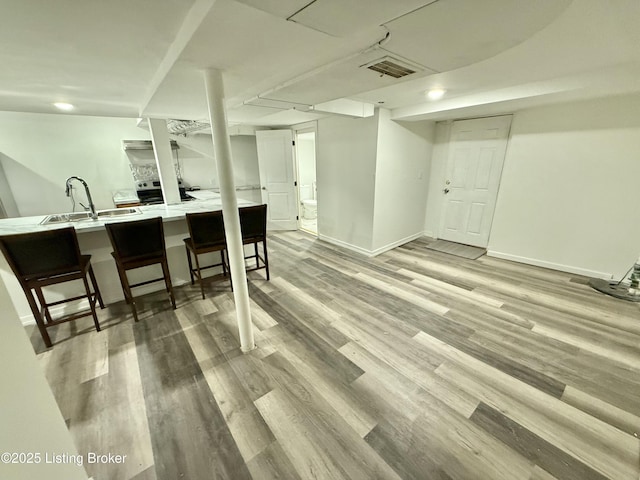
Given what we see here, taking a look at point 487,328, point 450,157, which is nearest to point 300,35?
point 487,328

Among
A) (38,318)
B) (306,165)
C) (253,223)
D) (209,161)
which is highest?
(209,161)

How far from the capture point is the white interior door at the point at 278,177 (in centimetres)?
498

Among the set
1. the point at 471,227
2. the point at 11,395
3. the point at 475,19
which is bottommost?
the point at 471,227

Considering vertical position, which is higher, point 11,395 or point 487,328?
point 11,395

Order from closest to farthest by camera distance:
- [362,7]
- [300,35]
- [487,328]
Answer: [362,7], [300,35], [487,328]

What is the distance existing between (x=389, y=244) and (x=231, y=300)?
9.10ft

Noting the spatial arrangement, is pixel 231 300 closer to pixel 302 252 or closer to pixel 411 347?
pixel 302 252

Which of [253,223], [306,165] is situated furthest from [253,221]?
[306,165]

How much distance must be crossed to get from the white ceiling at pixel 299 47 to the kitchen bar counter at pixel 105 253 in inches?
47.4

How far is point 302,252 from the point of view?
428 centimetres

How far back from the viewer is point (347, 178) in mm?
4098

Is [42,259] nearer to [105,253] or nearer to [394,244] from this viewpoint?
[105,253]

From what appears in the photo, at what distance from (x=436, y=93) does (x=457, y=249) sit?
2605 mm

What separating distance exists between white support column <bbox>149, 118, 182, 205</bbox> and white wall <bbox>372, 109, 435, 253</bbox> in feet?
9.71
